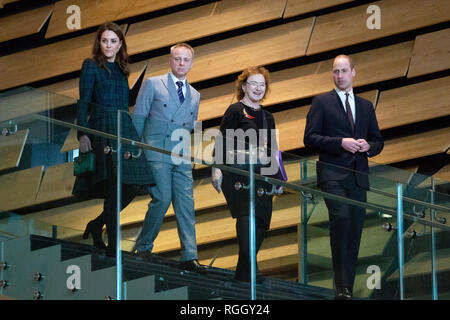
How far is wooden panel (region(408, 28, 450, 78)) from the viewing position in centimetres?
725

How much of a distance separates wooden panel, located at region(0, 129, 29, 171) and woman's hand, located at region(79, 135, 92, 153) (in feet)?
0.93

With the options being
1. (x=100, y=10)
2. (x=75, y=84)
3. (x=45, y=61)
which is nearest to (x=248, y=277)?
(x=75, y=84)

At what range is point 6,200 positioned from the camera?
503cm

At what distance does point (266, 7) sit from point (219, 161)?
299cm

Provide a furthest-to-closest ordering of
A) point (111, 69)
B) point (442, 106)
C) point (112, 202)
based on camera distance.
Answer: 1. point (442, 106)
2. point (111, 69)
3. point (112, 202)

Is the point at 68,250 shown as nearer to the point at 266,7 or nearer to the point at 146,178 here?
the point at 146,178

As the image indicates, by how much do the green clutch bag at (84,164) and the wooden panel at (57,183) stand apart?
0.07 ft

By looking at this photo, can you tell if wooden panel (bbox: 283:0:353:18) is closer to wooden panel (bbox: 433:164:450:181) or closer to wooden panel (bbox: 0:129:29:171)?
wooden panel (bbox: 433:164:450:181)

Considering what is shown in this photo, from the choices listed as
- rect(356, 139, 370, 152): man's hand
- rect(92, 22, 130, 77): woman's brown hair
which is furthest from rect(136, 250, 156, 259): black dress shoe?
rect(356, 139, 370, 152): man's hand

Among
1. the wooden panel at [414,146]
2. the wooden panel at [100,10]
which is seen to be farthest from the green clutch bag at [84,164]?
the wooden panel at [100,10]

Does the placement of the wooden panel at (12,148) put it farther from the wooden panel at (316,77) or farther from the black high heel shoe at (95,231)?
the wooden panel at (316,77)

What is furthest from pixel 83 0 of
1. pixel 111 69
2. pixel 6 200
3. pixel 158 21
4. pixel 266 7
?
pixel 6 200

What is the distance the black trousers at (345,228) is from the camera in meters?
5.03

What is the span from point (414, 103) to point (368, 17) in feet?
2.25
